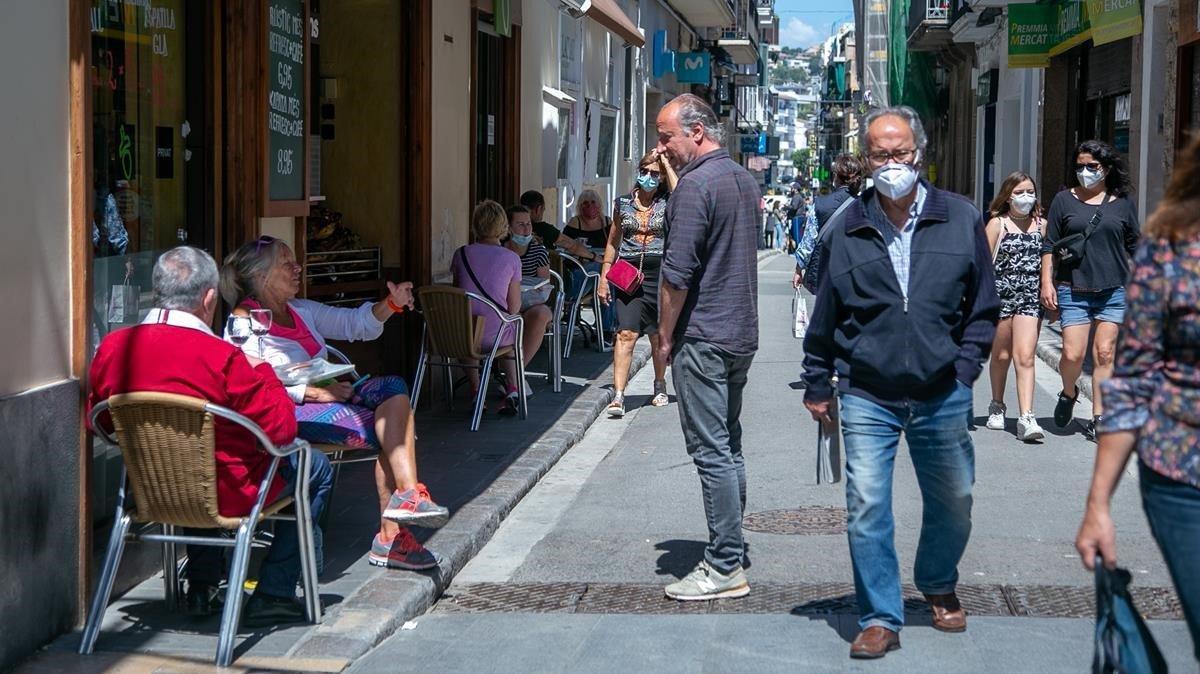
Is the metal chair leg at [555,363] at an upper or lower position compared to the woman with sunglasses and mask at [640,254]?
lower

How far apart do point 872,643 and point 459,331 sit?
17.2 feet

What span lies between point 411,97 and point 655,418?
9.22 feet

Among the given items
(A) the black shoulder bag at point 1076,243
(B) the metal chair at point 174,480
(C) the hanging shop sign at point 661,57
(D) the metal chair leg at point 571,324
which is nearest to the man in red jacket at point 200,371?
(B) the metal chair at point 174,480

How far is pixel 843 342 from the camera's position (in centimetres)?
522

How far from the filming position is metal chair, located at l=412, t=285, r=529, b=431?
9836 millimetres

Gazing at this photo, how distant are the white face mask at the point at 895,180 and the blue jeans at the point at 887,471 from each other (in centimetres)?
67

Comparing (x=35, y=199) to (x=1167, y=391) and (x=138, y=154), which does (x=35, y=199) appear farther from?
(x=1167, y=391)

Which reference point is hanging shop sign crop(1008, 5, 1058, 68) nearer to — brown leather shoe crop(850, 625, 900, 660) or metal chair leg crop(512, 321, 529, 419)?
metal chair leg crop(512, 321, 529, 419)

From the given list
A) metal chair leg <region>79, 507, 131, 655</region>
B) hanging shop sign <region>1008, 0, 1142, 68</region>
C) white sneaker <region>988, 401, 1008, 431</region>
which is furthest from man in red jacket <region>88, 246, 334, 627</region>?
hanging shop sign <region>1008, 0, 1142, 68</region>

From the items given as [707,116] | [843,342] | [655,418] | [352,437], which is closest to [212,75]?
[352,437]

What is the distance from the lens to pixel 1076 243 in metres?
9.23

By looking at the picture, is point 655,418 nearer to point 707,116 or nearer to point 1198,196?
point 707,116

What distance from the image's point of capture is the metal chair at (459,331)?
984 centimetres

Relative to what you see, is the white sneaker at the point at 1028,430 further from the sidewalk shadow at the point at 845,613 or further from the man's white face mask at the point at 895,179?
the man's white face mask at the point at 895,179
